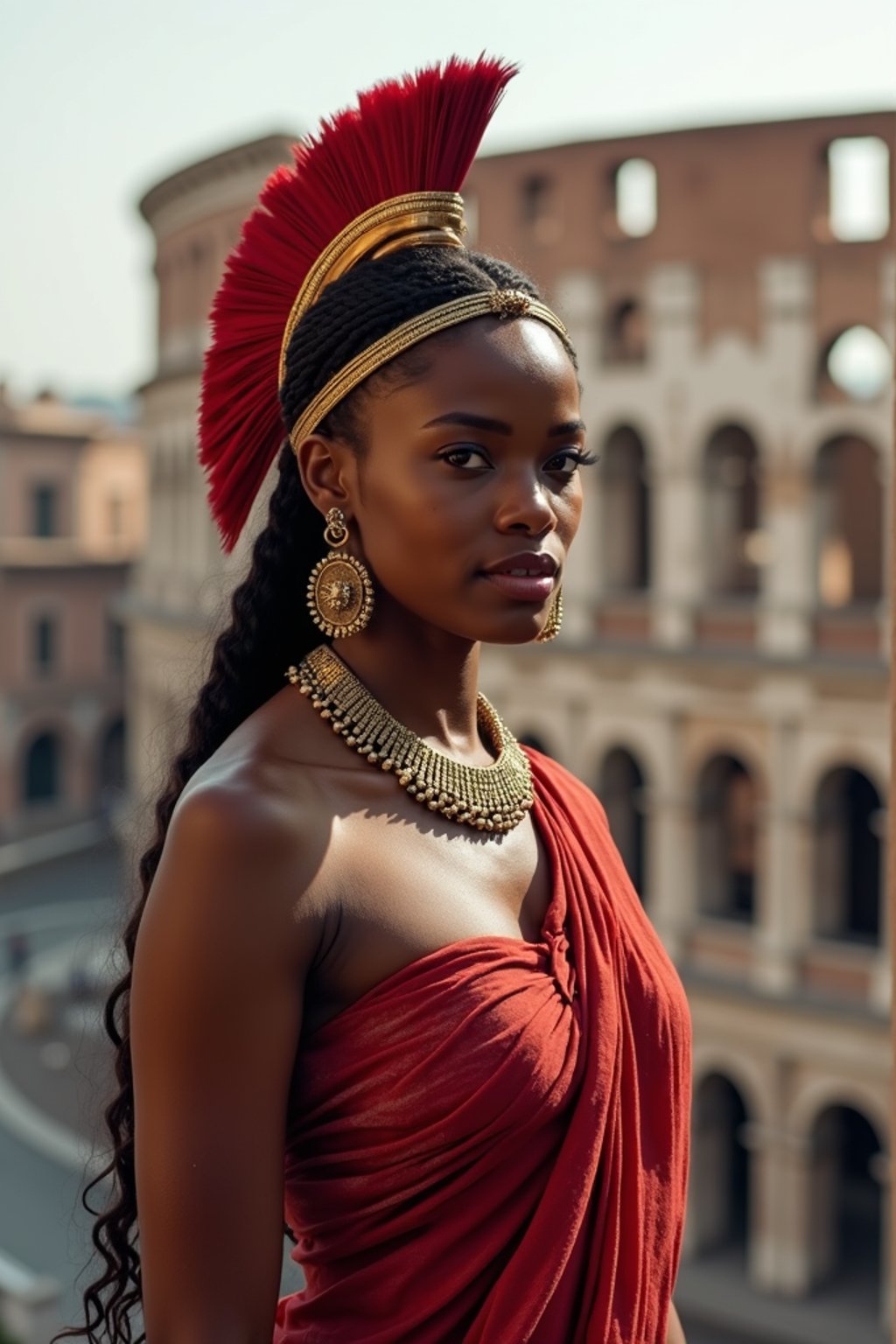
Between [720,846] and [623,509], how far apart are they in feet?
13.8

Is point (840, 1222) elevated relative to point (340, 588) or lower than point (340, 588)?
lower

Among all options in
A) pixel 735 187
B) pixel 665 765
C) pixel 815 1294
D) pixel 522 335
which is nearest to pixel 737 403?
pixel 735 187

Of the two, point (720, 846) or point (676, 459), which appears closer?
point (676, 459)

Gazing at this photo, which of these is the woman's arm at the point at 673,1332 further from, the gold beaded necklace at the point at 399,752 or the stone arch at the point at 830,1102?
the stone arch at the point at 830,1102

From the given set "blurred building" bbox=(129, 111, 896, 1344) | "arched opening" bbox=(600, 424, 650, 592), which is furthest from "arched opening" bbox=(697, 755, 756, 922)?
"arched opening" bbox=(600, 424, 650, 592)

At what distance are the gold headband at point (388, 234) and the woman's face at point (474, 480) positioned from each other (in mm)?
187

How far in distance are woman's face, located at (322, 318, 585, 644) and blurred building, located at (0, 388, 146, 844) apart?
4273cm

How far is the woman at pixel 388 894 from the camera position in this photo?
207 centimetres

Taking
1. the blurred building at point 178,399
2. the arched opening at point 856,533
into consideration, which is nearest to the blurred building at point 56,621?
the blurred building at point 178,399

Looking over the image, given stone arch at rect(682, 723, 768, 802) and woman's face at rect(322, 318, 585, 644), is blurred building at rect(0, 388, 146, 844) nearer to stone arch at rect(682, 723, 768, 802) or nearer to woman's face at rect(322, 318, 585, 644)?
stone arch at rect(682, 723, 768, 802)

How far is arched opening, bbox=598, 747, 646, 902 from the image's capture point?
22.2m

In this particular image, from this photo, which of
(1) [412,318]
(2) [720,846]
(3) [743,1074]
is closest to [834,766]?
(2) [720,846]

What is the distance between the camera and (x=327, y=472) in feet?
7.66

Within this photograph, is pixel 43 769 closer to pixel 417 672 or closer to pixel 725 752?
pixel 725 752
